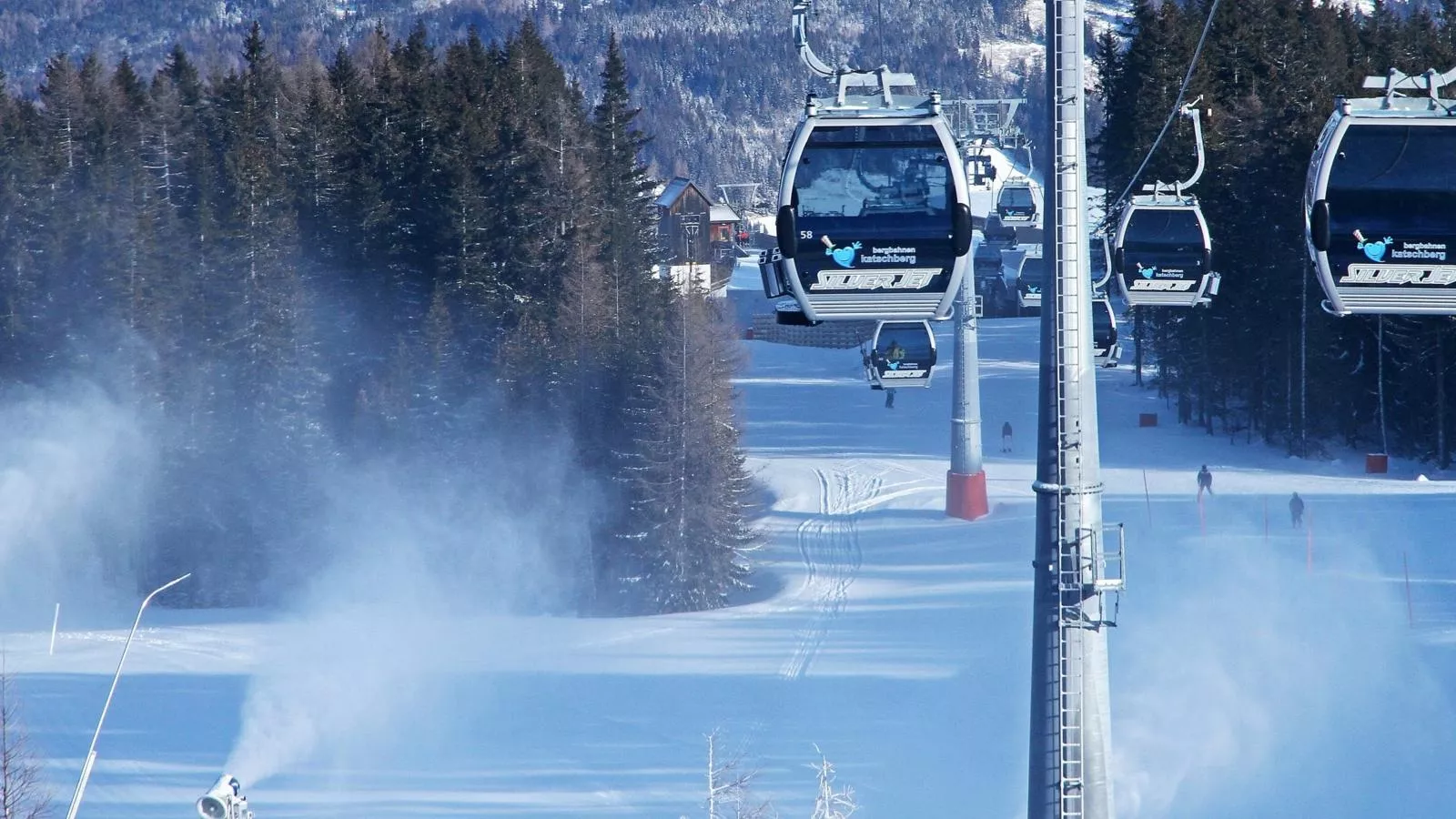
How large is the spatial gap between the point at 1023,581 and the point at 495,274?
21.3m

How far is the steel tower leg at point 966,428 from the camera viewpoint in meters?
28.7

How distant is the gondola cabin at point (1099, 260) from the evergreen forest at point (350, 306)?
7.99m

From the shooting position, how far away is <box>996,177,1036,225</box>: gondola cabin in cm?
3512

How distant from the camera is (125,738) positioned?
21.9m

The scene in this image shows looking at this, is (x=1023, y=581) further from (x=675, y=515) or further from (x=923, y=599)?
(x=675, y=515)

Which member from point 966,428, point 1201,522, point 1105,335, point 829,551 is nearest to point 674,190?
point 829,551

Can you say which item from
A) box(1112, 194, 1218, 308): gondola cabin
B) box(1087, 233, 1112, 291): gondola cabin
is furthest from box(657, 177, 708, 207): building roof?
box(1112, 194, 1218, 308): gondola cabin

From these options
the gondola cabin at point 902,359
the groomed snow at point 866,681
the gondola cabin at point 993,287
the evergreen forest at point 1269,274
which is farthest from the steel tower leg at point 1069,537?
the gondola cabin at point 993,287

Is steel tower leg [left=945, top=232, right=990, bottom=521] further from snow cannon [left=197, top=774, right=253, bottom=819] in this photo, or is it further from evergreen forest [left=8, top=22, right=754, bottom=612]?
snow cannon [left=197, top=774, right=253, bottom=819]

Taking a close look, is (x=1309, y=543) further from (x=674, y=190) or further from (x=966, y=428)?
(x=674, y=190)

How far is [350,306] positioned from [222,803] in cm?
3458

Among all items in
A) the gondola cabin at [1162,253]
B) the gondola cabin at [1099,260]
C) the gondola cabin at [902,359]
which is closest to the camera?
the gondola cabin at [1162,253]

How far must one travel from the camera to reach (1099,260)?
30.7 metres

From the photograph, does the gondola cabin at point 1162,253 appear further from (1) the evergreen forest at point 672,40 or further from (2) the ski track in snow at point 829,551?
(1) the evergreen forest at point 672,40
